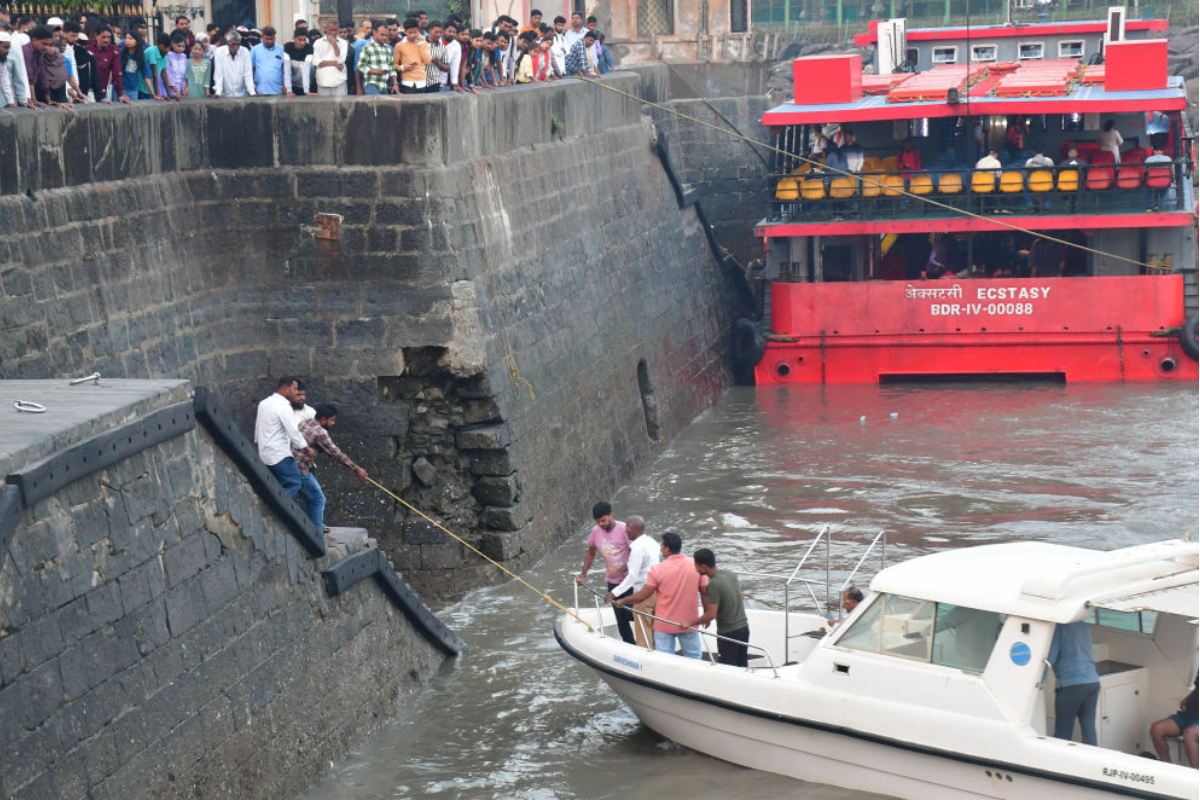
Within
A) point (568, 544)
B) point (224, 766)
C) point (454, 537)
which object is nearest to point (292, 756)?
point (224, 766)

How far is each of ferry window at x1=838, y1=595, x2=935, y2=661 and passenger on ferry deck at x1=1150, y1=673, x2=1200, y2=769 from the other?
1260 millimetres

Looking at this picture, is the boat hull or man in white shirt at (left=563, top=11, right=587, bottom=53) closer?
the boat hull

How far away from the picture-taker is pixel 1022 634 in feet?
30.5

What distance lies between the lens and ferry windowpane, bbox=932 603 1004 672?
9.48 meters

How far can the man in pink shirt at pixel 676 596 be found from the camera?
1091 cm

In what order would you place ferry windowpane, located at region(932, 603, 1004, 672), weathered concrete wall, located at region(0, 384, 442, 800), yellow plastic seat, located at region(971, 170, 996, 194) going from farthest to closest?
yellow plastic seat, located at region(971, 170, 996, 194) → ferry windowpane, located at region(932, 603, 1004, 672) → weathered concrete wall, located at region(0, 384, 442, 800)

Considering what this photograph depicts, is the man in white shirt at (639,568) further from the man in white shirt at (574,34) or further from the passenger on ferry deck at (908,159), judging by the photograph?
the passenger on ferry deck at (908,159)

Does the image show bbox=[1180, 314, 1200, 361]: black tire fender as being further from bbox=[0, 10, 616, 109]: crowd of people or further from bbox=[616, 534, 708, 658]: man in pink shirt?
bbox=[616, 534, 708, 658]: man in pink shirt

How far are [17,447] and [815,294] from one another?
17.2 metres

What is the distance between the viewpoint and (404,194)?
47.1ft

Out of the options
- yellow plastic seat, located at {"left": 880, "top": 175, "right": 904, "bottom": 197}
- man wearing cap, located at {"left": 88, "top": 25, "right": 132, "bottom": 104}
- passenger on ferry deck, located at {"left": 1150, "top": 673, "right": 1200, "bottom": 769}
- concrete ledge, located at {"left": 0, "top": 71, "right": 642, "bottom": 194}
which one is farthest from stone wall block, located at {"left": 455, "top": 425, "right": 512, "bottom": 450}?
yellow plastic seat, located at {"left": 880, "top": 175, "right": 904, "bottom": 197}

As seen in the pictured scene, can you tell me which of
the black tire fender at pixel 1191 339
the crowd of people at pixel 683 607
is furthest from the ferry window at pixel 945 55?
the crowd of people at pixel 683 607

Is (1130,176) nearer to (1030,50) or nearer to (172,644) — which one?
(1030,50)

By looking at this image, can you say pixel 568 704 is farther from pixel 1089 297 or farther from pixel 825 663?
pixel 1089 297
